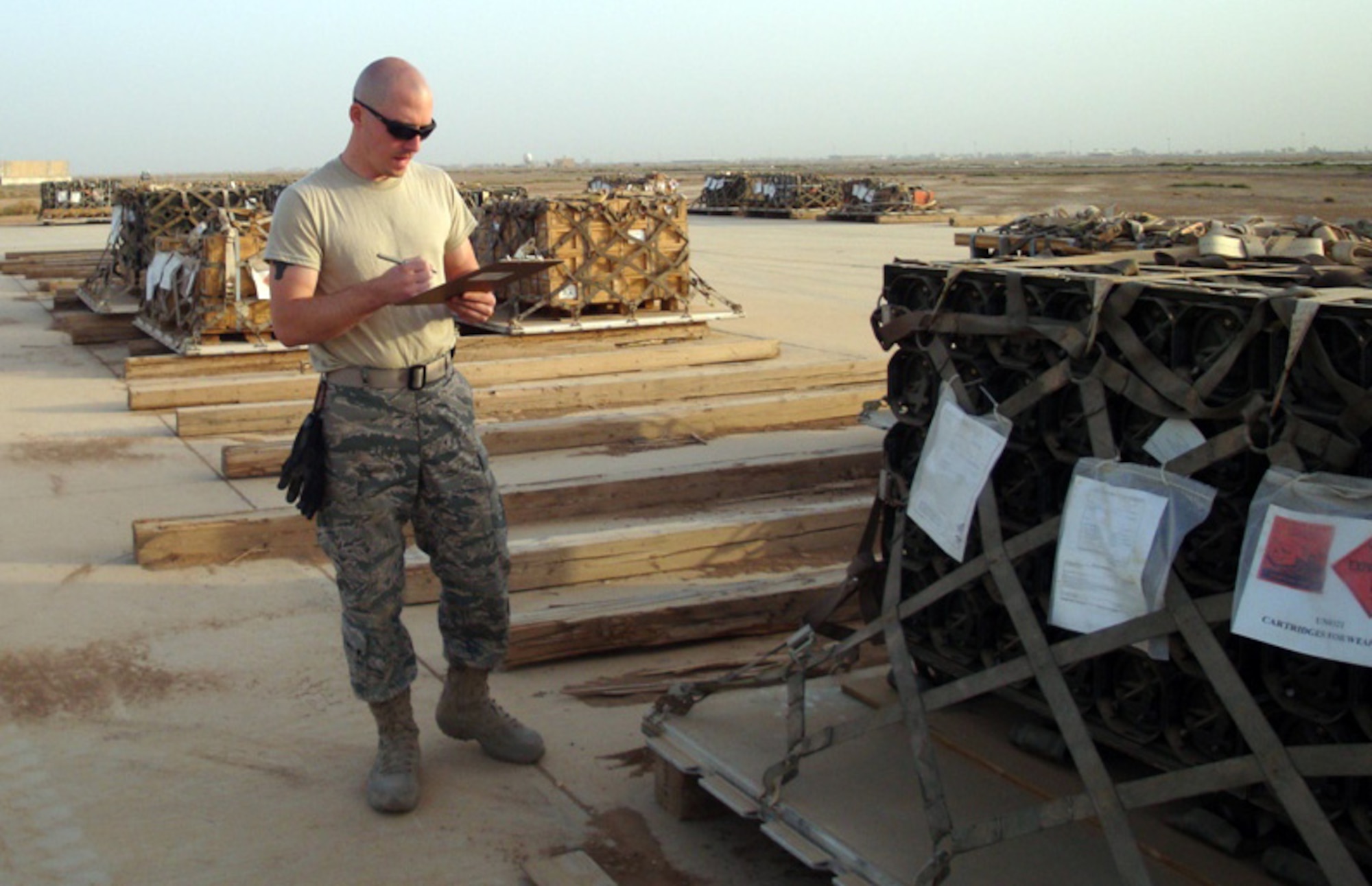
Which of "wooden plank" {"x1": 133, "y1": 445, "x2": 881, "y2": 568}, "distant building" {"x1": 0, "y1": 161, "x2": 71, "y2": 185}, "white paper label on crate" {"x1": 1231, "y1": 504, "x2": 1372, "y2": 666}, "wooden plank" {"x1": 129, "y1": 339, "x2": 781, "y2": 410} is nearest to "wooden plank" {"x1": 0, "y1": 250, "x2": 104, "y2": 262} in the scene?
"wooden plank" {"x1": 129, "y1": 339, "x2": 781, "y2": 410}

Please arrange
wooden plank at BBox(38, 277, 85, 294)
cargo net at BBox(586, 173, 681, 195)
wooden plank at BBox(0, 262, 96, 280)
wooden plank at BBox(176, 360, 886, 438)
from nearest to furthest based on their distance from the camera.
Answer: wooden plank at BBox(176, 360, 886, 438) < wooden plank at BBox(38, 277, 85, 294) < wooden plank at BBox(0, 262, 96, 280) < cargo net at BBox(586, 173, 681, 195)

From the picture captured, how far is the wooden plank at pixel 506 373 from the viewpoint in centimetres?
1053

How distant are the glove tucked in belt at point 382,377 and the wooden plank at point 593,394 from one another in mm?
5881

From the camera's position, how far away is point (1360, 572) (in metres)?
2.54

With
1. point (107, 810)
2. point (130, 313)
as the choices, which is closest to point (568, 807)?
point (107, 810)

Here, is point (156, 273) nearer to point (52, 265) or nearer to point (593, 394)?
point (593, 394)

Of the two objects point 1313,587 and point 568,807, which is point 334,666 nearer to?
point 568,807

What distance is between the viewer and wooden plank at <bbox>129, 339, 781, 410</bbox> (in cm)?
1053

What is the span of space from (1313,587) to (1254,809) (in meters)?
0.70

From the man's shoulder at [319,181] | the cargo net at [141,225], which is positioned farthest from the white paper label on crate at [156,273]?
the man's shoulder at [319,181]

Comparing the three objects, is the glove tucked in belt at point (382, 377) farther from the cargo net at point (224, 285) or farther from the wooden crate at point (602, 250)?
the wooden crate at point (602, 250)

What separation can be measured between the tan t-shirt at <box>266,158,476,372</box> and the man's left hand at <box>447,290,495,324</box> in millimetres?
83

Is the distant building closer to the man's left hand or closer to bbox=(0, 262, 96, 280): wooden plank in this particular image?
bbox=(0, 262, 96, 280): wooden plank

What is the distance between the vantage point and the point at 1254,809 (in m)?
3.04
